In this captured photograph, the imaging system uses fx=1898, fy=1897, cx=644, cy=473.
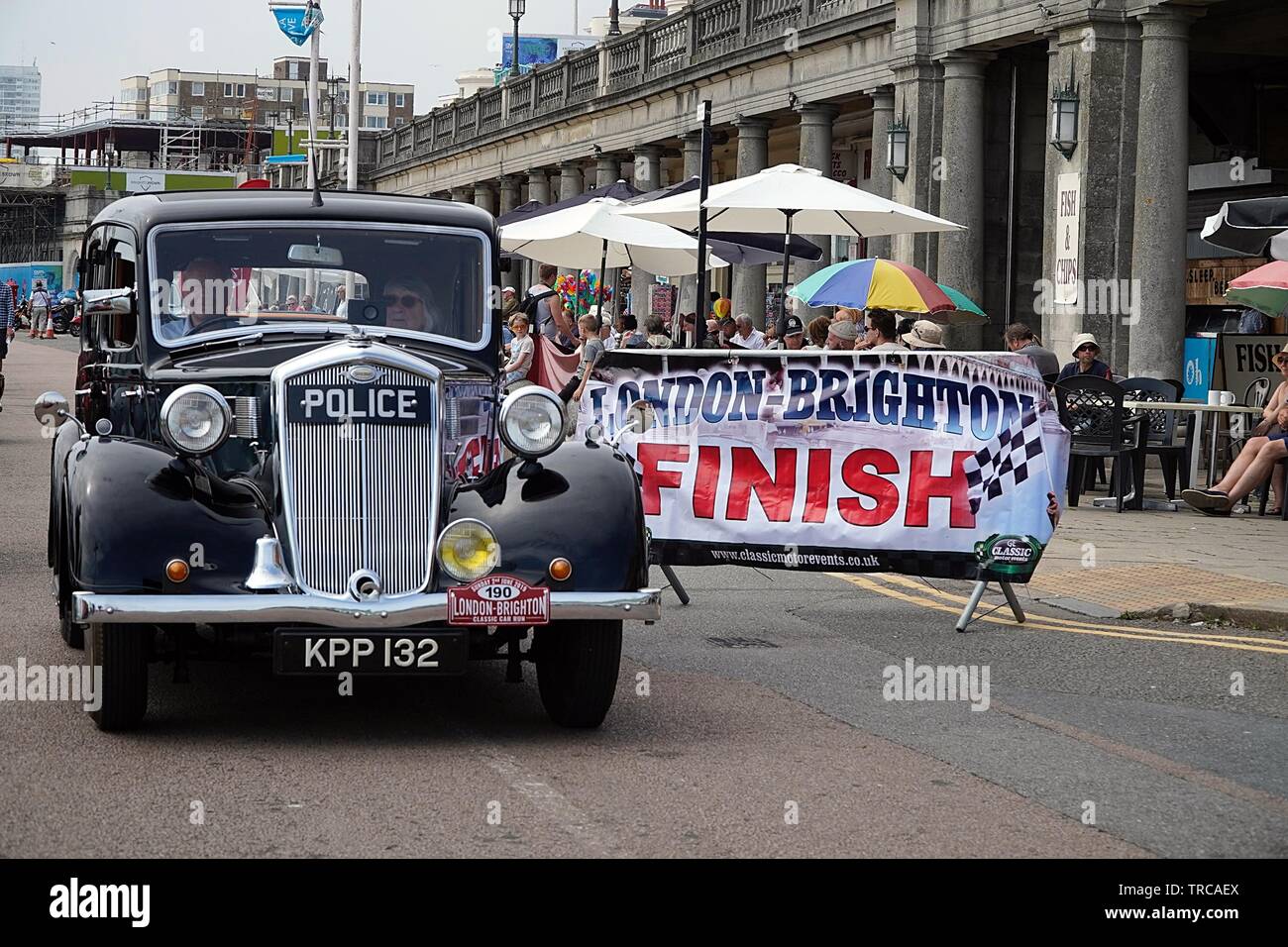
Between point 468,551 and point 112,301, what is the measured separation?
7.67 ft

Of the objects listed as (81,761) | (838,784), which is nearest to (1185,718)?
(838,784)

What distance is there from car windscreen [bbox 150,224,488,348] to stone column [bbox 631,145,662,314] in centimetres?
3177

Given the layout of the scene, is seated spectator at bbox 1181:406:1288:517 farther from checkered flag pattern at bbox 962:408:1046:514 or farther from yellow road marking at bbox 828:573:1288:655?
checkered flag pattern at bbox 962:408:1046:514

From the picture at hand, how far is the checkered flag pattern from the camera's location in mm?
10852

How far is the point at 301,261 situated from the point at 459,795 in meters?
3.08

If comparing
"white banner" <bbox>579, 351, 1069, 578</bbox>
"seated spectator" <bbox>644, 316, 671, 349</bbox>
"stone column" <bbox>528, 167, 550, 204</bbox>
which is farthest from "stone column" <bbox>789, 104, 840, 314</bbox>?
"white banner" <bbox>579, 351, 1069, 578</bbox>

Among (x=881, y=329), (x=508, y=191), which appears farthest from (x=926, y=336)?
(x=508, y=191)

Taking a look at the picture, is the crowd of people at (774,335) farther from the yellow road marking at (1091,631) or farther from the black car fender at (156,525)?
the black car fender at (156,525)

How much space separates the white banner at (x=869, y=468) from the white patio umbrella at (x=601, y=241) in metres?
8.01

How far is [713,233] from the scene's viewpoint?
22.0 metres

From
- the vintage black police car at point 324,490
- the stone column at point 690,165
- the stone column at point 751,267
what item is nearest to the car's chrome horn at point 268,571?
the vintage black police car at point 324,490

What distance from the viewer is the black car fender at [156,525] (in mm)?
6988

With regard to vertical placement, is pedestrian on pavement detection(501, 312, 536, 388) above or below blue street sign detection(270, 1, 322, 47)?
below

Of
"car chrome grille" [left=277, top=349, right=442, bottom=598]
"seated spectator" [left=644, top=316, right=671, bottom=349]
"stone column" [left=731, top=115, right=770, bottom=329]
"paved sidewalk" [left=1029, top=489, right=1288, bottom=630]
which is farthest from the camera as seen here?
"stone column" [left=731, top=115, right=770, bottom=329]
